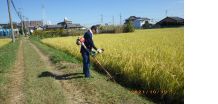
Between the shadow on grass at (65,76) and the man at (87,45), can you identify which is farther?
the shadow on grass at (65,76)

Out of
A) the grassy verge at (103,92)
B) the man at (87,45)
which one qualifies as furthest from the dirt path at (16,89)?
the man at (87,45)

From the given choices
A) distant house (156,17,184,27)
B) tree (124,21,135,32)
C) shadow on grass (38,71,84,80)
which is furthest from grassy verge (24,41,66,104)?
distant house (156,17,184,27)

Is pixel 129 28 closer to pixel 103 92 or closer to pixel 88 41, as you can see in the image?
pixel 88 41

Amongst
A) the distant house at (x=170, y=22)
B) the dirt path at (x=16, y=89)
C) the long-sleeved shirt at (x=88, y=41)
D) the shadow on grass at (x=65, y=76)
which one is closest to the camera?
the dirt path at (x=16, y=89)

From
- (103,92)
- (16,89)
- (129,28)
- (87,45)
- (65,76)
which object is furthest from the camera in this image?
(129,28)

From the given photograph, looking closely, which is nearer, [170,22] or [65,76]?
[65,76]

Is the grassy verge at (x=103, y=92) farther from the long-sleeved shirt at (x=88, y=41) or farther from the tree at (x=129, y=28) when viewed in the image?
the tree at (x=129, y=28)

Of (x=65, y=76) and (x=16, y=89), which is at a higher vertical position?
(x=65, y=76)

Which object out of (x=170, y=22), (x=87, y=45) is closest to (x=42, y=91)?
(x=87, y=45)

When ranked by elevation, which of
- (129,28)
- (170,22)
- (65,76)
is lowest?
(65,76)
